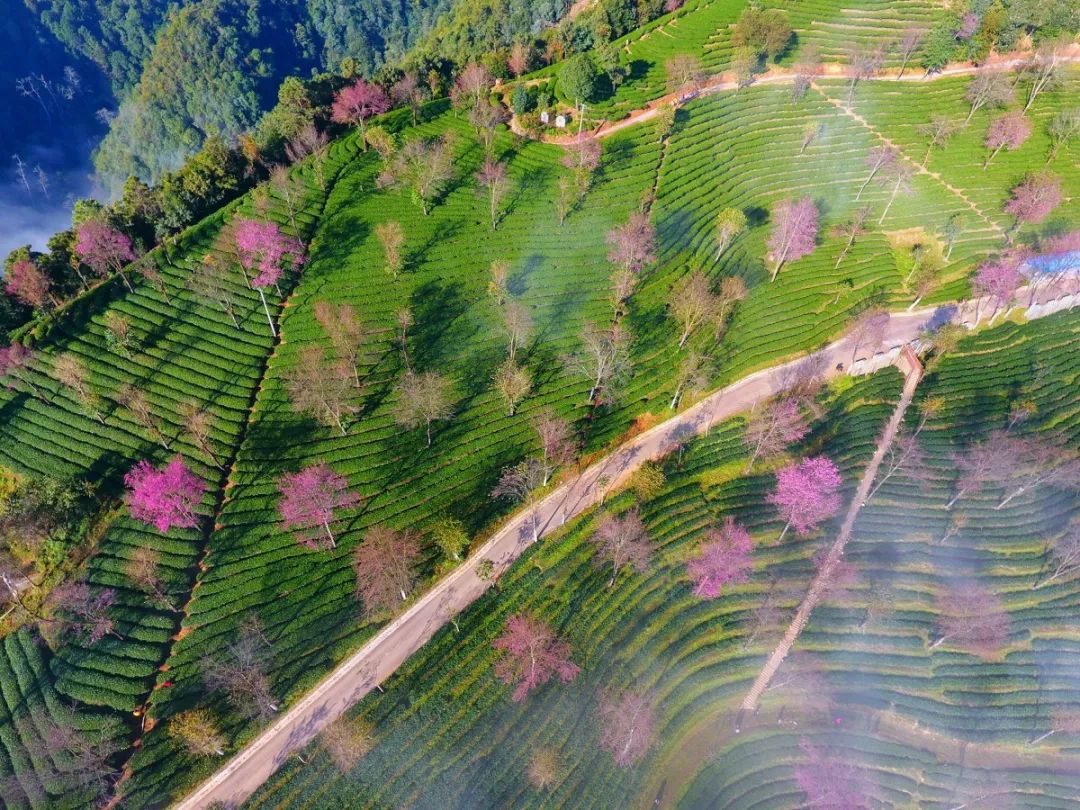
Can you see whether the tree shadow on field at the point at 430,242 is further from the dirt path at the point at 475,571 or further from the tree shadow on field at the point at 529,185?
the dirt path at the point at 475,571

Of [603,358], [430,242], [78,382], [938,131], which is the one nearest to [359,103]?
[430,242]

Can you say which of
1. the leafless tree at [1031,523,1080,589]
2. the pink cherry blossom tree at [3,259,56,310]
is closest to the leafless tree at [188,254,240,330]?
the pink cherry blossom tree at [3,259,56,310]

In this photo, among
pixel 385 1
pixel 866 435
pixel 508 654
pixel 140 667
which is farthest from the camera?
pixel 385 1

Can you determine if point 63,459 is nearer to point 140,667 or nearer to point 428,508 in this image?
point 140,667

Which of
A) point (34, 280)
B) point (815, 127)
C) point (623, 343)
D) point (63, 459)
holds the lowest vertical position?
point (63, 459)

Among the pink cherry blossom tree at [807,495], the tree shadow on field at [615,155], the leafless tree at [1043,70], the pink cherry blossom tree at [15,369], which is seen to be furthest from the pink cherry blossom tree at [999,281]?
the pink cherry blossom tree at [15,369]

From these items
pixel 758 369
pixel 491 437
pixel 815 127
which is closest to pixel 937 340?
pixel 758 369

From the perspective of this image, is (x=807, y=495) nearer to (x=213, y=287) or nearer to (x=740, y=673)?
(x=740, y=673)
